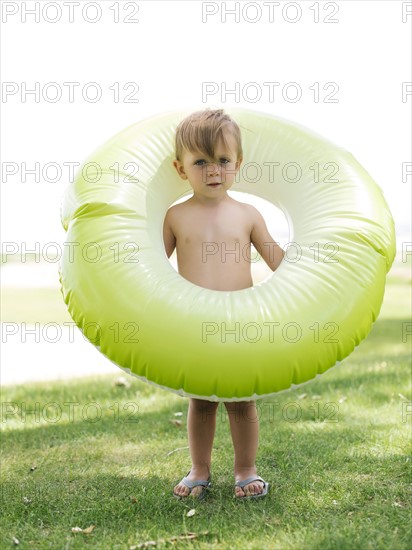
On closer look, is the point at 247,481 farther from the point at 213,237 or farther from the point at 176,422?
the point at 176,422

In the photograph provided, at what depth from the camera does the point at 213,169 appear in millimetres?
2768

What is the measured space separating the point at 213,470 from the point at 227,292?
92cm

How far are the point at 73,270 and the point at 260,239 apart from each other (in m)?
0.74

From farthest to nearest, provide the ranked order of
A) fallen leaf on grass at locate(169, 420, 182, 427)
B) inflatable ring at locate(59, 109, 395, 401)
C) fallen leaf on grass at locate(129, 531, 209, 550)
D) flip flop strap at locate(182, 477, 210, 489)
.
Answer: fallen leaf on grass at locate(169, 420, 182, 427) < flip flop strap at locate(182, 477, 210, 489) < inflatable ring at locate(59, 109, 395, 401) < fallen leaf on grass at locate(129, 531, 209, 550)

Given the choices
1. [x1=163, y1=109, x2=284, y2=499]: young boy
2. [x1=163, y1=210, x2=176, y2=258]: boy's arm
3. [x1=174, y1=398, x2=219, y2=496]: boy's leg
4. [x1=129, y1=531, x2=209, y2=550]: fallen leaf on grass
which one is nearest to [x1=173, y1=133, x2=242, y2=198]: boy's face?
[x1=163, y1=109, x2=284, y2=499]: young boy

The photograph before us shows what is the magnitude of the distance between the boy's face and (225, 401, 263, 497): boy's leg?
32.8 inches

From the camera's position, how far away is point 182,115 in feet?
10.1

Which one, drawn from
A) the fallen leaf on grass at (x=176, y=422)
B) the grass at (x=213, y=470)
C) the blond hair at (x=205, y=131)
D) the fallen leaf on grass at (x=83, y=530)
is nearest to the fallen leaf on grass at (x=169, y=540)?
the grass at (x=213, y=470)

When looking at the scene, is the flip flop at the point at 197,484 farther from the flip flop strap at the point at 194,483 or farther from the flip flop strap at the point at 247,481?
the flip flop strap at the point at 247,481

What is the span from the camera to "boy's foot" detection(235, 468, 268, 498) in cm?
279

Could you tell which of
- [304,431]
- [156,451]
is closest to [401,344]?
[304,431]

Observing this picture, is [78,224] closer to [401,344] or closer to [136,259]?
[136,259]

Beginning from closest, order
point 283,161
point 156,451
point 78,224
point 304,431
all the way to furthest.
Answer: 1. point 78,224
2. point 283,161
3. point 156,451
4. point 304,431

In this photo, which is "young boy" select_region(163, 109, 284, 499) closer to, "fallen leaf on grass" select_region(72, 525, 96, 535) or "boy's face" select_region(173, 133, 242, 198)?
"boy's face" select_region(173, 133, 242, 198)
